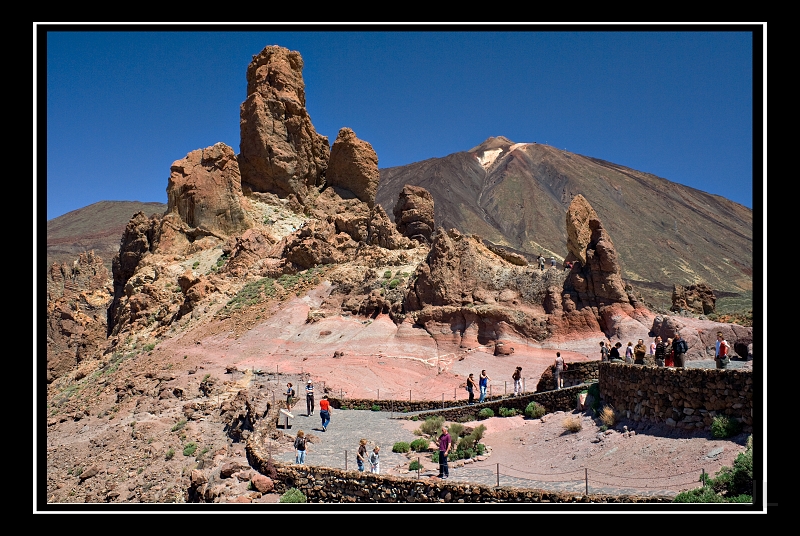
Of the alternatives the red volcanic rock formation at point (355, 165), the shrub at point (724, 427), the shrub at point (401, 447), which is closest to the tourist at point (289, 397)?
the shrub at point (401, 447)

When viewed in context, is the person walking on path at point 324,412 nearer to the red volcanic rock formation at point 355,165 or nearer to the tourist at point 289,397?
the tourist at point 289,397

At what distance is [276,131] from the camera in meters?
46.5

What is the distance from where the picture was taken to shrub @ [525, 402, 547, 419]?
14.8 m

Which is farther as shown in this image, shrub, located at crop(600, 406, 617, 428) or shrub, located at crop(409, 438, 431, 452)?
shrub, located at crop(409, 438, 431, 452)

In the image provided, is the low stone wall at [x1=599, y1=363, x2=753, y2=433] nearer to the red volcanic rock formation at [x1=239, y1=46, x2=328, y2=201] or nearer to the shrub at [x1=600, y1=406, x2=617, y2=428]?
the shrub at [x1=600, y1=406, x2=617, y2=428]

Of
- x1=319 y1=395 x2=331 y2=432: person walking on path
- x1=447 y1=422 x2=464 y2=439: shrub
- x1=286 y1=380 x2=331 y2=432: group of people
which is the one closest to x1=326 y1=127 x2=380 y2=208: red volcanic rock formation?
x1=286 y1=380 x2=331 y2=432: group of people

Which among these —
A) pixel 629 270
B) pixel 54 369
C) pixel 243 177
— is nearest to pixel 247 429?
pixel 54 369

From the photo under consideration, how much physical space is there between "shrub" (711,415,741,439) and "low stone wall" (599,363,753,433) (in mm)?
70

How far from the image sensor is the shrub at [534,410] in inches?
584

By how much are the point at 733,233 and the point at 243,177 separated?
360 ft

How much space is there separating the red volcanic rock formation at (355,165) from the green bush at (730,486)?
3932cm
